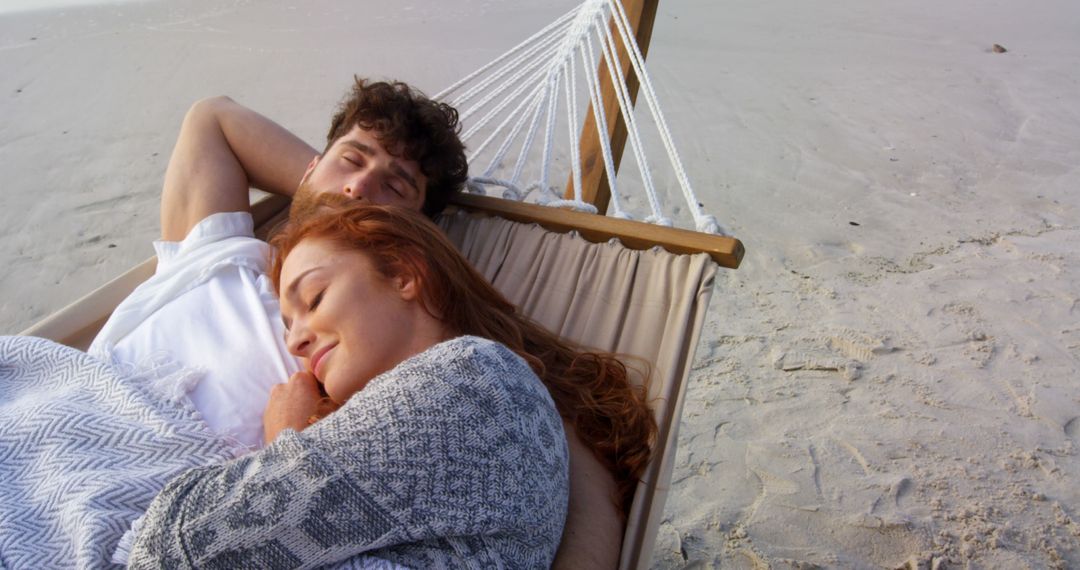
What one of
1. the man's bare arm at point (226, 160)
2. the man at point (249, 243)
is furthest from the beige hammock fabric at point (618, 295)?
the man's bare arm at point (226, 160)

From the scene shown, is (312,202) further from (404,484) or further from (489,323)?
(404,484)

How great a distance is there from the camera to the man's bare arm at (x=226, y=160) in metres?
1.72

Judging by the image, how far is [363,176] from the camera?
5.21ft

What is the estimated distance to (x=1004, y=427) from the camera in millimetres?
2010

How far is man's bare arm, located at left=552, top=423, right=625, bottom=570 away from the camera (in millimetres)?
965

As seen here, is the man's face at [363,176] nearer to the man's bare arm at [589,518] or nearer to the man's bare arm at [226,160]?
the man's bare arm at [226,160]

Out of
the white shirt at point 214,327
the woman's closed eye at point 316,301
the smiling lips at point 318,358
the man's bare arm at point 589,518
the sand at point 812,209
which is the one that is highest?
the woman's closed eye at point 316,301

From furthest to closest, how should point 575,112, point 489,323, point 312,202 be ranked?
point 575,112
point 312,202
point 489,323

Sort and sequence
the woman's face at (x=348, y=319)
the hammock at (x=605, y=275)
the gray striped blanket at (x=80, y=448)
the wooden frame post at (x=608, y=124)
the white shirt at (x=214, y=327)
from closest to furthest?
1. the gray striped blanket at (x=80, y=448)
2. the woman's face at (x=348, y=319)
3. the white shirt at (x=214, y=327)
4. the hammock at (x=605, y=275)
5. the wooden frame post at (x=608, y=124)

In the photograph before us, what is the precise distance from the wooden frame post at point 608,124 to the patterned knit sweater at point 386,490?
1.41 metres

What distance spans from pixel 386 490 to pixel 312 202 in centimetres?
89

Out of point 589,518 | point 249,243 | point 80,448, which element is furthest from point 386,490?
point 249,243

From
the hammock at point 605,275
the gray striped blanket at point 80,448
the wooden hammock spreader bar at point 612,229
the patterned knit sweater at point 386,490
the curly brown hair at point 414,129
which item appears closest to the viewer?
the patterned knit sweater at point 386,490

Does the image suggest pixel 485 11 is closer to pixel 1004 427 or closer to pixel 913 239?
pixel 913 239
